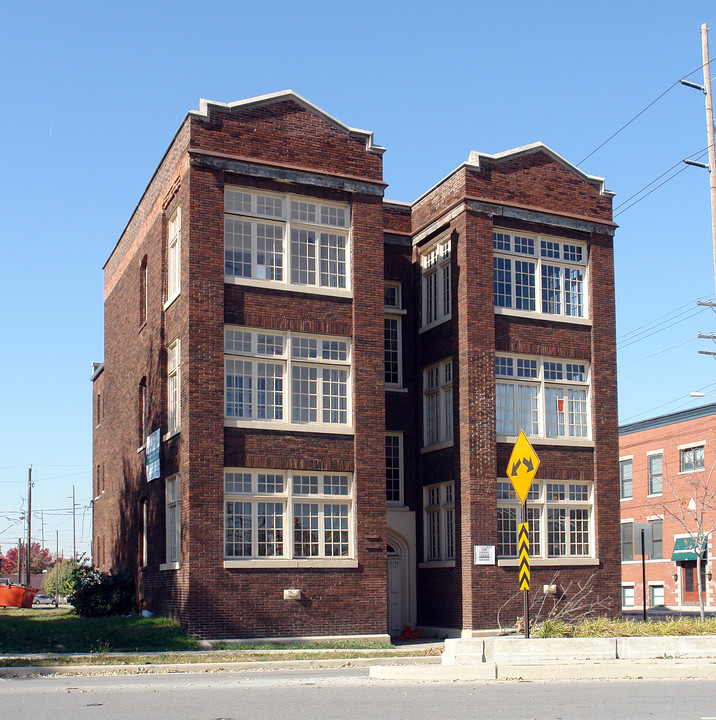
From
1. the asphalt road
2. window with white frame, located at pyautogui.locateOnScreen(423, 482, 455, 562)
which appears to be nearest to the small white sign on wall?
window with white frame, located at pyautogui.locateOnScreen(423, 482, 455, 562)

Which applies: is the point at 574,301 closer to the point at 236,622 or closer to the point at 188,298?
the point at 188,298

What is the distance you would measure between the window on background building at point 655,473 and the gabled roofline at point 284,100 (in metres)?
35.6

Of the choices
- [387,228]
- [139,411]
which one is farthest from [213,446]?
[387,228]

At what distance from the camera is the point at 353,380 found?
25344 mm

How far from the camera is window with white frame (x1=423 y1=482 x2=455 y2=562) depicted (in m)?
27.1

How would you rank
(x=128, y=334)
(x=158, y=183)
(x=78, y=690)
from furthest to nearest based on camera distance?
(x=128, y=334) → (x=158, y=183) → (x=78, y=690)

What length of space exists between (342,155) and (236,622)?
12055 millimetres

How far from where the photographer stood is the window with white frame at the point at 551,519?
26688 mm

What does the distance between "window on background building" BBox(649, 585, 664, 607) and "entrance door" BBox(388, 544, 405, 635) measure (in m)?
31.6

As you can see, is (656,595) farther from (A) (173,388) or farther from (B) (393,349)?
(A) (173,388)

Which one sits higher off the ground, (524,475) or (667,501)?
(524,475)

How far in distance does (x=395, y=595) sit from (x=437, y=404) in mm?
5512

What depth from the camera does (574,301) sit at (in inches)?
1134

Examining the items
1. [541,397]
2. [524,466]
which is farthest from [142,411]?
[524,466]
